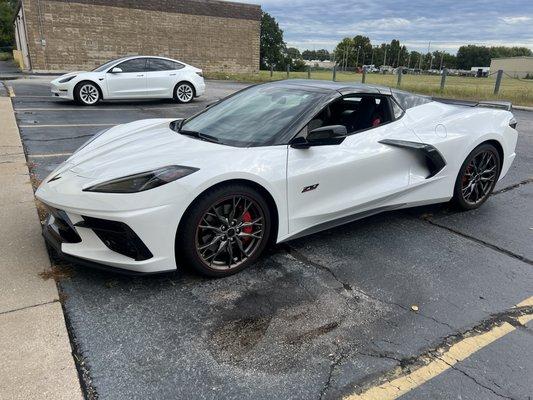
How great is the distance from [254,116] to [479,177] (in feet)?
8.43

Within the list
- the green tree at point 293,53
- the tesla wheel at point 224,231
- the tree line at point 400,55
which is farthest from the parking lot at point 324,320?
the tree line at point 400,55

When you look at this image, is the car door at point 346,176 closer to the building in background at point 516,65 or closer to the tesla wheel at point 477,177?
the tesla wheel at point 477,177

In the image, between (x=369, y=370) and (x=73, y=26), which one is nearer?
(x=369, y=370)

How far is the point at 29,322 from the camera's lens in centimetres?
263

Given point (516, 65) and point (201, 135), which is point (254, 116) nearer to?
point (201, 135)

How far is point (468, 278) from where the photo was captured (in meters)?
3.39

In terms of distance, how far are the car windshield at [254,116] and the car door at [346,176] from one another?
12.6 inches

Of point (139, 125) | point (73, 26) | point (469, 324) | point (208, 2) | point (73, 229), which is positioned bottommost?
point (469, 324)

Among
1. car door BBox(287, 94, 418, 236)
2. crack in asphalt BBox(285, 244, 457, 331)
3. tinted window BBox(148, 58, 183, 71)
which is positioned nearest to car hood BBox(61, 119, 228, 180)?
car door BBox(287, 94, 418, 236)

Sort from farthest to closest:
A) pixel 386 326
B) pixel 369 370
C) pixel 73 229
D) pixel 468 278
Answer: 1. pixel 468 278
2. pixel 73 229
3. pixel 386 326
4. pixel 369 370

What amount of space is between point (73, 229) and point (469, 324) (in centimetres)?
265

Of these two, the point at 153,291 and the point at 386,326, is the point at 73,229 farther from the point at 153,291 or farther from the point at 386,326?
the point at 386,326

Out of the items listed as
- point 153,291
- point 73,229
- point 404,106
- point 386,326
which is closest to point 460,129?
point 404,106

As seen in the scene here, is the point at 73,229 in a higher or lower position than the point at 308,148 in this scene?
lower
